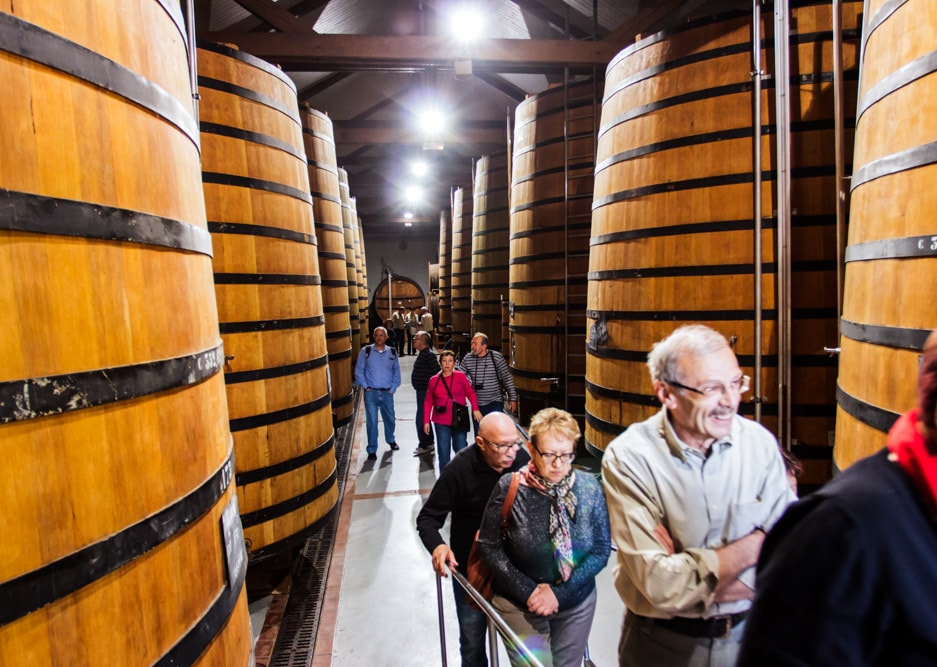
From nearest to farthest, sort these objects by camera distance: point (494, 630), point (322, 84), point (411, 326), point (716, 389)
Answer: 1. point (716, 389)
2. point (494, 630)
3. point (322, 84)
4. point (411, 326)

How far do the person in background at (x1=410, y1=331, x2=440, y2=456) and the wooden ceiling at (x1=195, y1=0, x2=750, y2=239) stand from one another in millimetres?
3452

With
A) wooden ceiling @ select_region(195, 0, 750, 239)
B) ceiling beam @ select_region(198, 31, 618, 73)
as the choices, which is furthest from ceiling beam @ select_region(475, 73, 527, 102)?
ceiling beam @ select_region(198, 31, 618, 73)

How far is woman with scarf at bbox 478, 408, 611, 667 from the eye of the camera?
2.07 metres

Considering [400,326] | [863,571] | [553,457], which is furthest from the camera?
[400,326]

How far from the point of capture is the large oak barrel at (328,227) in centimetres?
541

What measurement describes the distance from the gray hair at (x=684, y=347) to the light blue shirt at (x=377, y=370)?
17.6 feet

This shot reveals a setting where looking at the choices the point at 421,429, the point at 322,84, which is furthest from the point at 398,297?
the point at 421,429

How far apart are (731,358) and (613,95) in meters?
2.85

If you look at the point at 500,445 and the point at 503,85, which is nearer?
the point at 500,445

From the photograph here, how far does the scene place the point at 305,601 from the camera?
145 inches

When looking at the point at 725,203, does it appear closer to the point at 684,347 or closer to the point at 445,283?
the point at 684,347

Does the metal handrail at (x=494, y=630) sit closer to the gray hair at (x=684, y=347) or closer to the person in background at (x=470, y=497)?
the person in background at (x=470, y=497)

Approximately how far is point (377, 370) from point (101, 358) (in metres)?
5.66

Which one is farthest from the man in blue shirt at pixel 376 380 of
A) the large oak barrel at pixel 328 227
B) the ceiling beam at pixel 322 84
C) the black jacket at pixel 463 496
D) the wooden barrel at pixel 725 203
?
the ceiling beam at pixel 322 84
